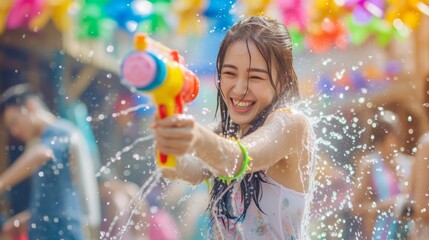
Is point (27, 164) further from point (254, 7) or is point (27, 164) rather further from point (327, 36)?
point (327, 36)

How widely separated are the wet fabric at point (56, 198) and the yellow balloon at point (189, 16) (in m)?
1.25

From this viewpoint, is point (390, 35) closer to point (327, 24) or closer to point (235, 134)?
point (327, 24)

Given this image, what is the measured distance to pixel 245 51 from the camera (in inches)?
84.4

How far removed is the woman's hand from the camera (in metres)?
1.49

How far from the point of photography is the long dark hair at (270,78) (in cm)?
209

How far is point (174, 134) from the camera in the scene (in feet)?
4.90

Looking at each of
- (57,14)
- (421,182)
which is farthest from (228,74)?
(57,14)

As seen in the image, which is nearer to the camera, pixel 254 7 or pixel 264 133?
pixel 264 133

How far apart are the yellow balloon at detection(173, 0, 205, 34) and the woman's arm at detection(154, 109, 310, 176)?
269 centimetres

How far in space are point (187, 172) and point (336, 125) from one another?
2285 millimetres

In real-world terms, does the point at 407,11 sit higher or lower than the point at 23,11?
higher

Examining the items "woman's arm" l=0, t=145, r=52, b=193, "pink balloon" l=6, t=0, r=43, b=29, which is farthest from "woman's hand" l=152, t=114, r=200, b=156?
"pink balloon" l=6, t=0, r=43, b=29

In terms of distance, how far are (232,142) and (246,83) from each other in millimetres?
429

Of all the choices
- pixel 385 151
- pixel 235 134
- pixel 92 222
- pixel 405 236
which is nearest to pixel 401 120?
pixel 385 151
